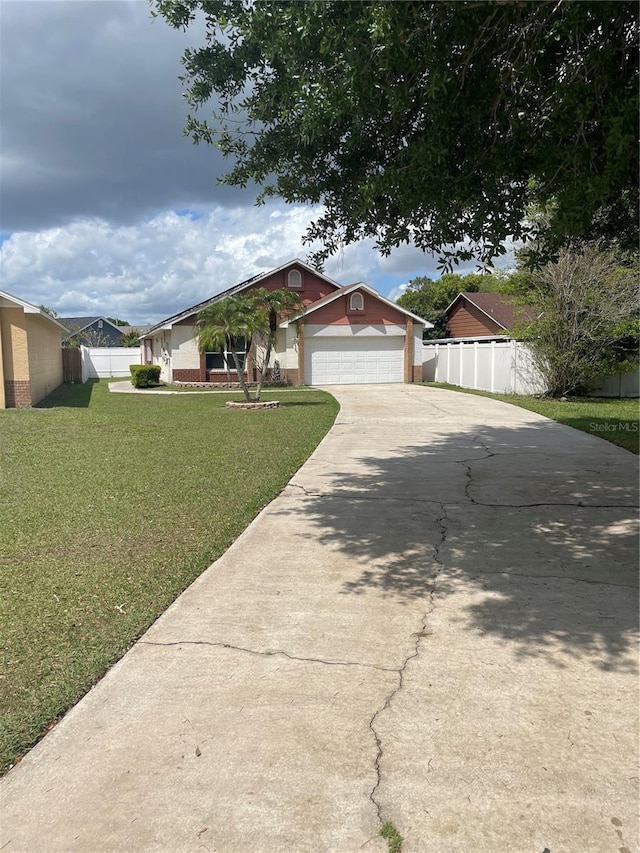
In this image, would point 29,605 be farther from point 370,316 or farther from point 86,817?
point 370,316

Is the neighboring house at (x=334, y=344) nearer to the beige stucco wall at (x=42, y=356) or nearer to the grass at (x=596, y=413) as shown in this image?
the beige stucco wall at (x=42, y=356)

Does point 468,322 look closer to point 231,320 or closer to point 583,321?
point 583,321

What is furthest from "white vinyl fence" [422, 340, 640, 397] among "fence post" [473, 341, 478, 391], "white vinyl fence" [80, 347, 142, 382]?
"white vinyl fence" [80, 347, 142, 382]

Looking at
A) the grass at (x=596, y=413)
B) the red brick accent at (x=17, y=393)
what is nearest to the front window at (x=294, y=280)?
the grass at (x=596, y=413)

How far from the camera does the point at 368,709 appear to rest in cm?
312

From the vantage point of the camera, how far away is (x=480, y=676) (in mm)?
3434

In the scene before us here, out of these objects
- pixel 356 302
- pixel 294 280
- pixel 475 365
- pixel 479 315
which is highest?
pixel 294 280

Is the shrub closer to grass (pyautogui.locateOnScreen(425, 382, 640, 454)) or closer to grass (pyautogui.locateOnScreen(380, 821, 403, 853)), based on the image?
grass (pyautogui.locateOnScreen(425, 382, 640, 454))

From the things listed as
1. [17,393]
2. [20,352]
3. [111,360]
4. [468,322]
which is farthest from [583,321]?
[111,360]

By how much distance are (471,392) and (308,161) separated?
62.9 ft

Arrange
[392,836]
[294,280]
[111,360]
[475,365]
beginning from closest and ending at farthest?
[392,836] < [475,365] < [294,280] < [111,360]

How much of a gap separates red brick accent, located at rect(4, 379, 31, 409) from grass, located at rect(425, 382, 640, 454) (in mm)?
13990

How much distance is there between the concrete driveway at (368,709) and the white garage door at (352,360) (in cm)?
2379

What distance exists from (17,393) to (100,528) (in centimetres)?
1342
